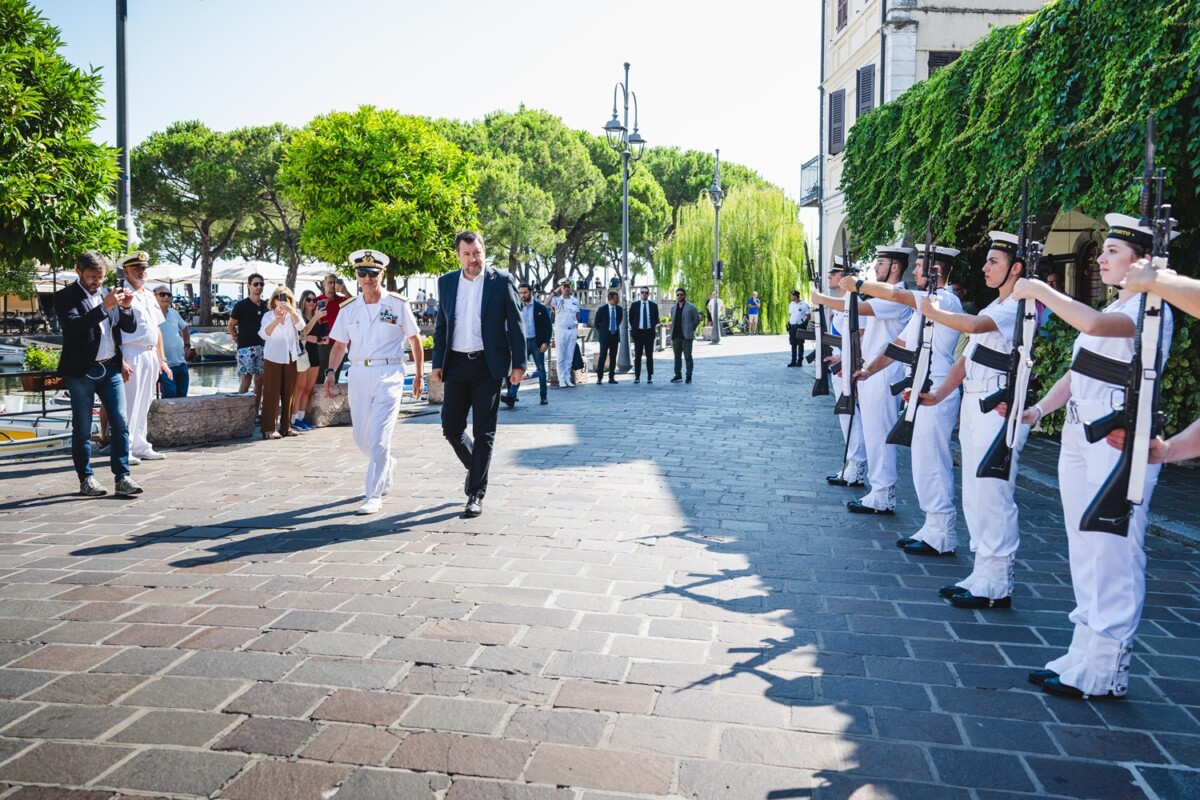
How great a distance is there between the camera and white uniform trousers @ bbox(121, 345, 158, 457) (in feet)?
30.7

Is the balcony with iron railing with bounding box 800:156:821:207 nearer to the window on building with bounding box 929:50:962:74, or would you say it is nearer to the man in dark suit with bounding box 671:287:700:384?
the window on building with bounding box 929:50:962:74

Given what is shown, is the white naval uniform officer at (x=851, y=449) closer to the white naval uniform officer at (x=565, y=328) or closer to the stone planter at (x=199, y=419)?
the stone planter at (x=199, y=419)

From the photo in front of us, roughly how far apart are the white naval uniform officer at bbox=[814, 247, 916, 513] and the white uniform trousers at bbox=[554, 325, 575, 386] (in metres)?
11.3

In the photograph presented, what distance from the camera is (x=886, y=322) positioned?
7.16 meters

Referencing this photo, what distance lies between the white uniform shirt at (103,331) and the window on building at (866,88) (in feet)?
65.1

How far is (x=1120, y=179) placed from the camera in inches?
335

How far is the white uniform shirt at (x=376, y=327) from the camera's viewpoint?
730cm

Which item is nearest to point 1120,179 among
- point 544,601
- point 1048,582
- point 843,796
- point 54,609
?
point 1048,582

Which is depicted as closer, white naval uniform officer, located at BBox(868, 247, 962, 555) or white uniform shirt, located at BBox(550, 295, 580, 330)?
white naval uniform officer, located at BBox(868, 247, 962, 555)

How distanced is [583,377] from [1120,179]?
1280cm

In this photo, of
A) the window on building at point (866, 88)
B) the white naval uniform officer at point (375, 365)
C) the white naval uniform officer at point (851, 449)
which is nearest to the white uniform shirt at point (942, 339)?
the white naval uniform officer at point (851, 449)

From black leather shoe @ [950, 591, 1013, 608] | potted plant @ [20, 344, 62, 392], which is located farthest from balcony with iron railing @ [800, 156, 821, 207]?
black leather shoe @ [950, 591, 1013, 608]

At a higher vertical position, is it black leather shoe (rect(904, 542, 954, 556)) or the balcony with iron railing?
the balcony with iron railing

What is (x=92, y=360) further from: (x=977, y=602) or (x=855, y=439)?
(x=977, y=602)
